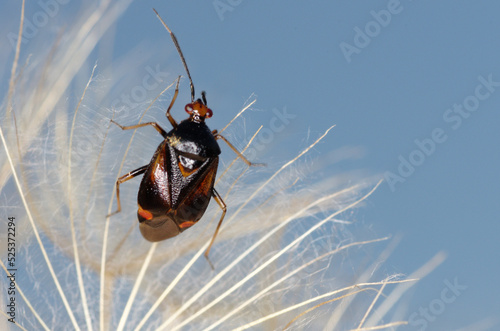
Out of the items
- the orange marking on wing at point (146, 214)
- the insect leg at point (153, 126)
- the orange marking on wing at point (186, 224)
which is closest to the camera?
the orange marking on wing at point (146, 214)

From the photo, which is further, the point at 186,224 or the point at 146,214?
the point at 186,224

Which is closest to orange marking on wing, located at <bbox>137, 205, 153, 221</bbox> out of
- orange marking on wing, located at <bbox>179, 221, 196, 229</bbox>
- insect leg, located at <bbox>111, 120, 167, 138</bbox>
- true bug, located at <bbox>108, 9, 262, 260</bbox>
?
true bug, located at <bbox>108, 9, 262, 260</bbox>

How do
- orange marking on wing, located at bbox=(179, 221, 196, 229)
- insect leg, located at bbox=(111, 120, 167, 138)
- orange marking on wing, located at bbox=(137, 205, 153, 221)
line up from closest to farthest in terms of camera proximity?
orange marking on wing, located at bbox=(137, 205, 153, 221) < orange marking on wing, located at bbox=(179, 221, 196, 229) < insect leg, located at bbox=(111, 120, 167, 138)

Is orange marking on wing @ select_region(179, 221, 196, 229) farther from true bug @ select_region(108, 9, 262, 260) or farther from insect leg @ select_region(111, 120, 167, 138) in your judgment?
insect leg @ select_region(111, 120, 167, 138)

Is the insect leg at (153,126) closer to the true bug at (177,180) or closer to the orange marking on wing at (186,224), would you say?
the true bug at (177,180)

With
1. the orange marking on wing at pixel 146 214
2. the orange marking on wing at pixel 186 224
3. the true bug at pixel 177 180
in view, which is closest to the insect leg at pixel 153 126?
the true bug at pixel 177 180

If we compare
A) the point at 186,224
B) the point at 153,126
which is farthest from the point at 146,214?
the point at 153,126

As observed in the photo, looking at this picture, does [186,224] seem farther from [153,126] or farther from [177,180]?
[153,126]

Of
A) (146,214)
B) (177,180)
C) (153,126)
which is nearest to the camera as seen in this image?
(146,214)

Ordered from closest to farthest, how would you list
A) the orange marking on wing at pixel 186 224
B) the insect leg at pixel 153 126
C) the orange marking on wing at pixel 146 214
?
the orange marking on wing at pixel 146 214 → the orange marking on wing at pixel 186 224 → the insect leg at pixel 153 126
